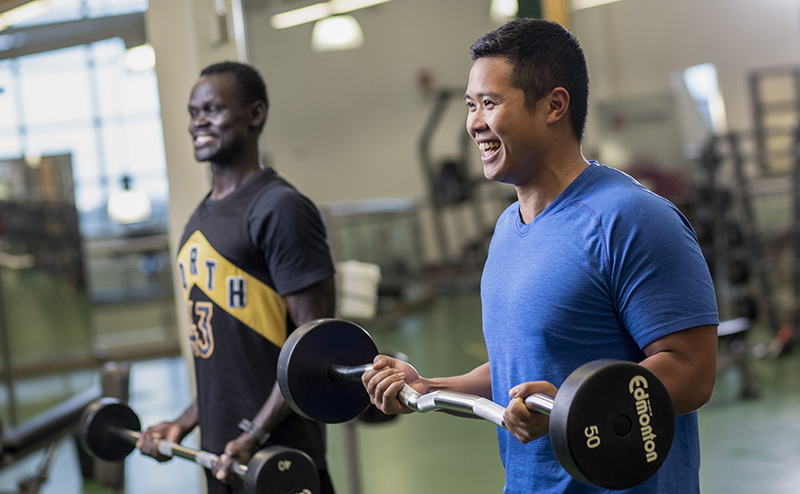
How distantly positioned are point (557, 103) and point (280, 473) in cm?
87

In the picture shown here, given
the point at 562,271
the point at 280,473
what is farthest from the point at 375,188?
the point at 562,271

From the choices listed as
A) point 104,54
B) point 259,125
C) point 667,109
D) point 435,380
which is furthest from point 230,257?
point 104,54

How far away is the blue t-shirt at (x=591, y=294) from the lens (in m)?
1.04

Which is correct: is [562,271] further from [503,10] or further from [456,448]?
[456,448]

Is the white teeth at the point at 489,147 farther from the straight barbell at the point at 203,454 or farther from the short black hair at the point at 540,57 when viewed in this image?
the straight barbell at the point at 203,454

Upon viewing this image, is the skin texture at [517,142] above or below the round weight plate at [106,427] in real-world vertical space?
above

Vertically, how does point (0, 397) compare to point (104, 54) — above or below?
below

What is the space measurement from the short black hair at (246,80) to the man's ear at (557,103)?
898 mm

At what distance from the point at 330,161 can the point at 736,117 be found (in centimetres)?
504

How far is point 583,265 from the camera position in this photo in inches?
42.8

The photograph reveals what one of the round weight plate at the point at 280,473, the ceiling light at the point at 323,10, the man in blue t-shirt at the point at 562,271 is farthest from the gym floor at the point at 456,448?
the ceiling light at the point at 323,10

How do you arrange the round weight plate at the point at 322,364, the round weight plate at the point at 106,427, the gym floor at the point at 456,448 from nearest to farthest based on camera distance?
the round weight plate at the point at 322,364 < the round weight plate at the point at 106,427 < the gym floor at the point at 456,448

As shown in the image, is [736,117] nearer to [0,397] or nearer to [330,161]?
[330,161]

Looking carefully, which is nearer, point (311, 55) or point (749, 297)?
A: point (311, 55)
